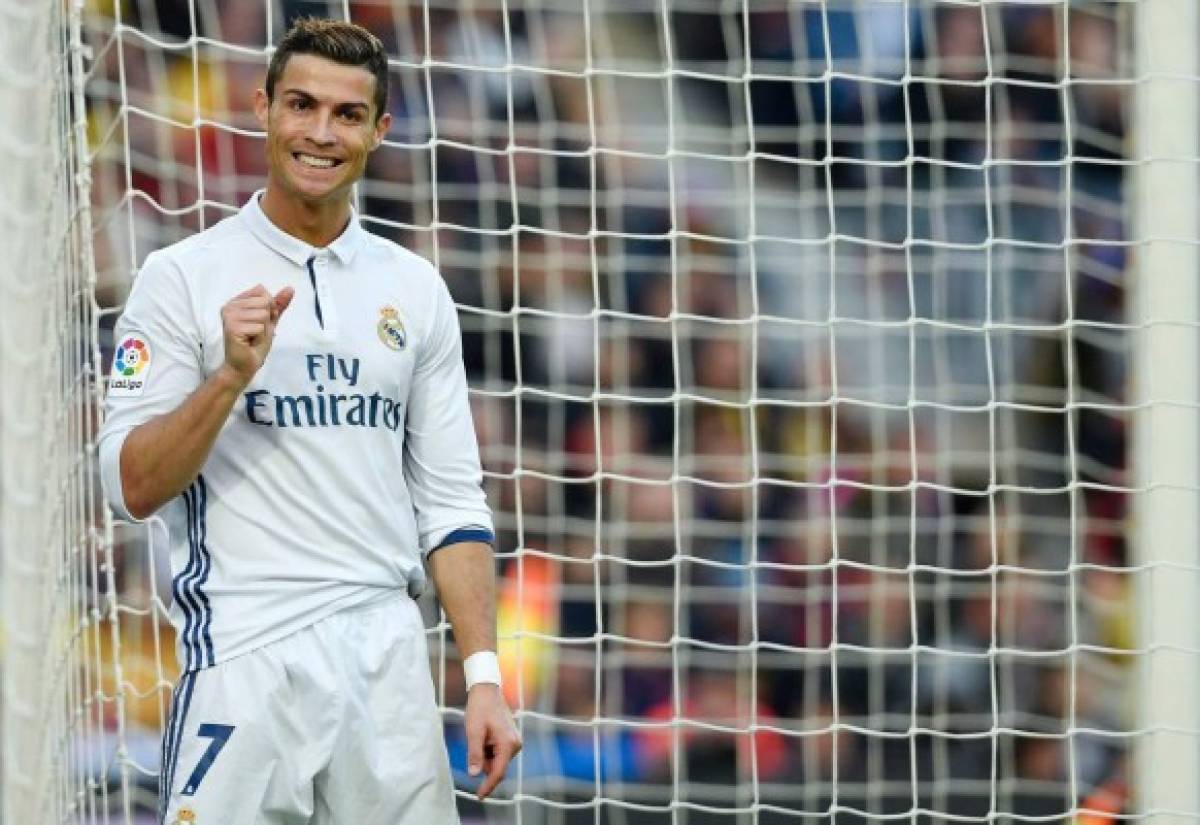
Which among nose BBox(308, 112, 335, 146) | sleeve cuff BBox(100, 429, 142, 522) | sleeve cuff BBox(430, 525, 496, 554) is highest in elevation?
nose BBox(308, 112, 335, 146)

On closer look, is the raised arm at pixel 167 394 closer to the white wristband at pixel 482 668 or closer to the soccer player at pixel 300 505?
the soccer player at pixel 300 505

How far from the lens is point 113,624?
11.7 ft

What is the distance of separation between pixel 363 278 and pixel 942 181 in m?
2.61

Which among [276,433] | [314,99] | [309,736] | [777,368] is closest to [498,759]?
[309,736]

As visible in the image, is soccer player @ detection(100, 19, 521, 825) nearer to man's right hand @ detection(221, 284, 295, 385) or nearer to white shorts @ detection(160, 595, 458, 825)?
white shorts @ detection(160, 595, 458, 825)

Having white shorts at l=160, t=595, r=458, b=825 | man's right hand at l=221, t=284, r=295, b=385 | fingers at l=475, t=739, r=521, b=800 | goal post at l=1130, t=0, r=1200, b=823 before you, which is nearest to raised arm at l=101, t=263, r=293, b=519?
man's right hand at l=221, t=284, r=295, b=385

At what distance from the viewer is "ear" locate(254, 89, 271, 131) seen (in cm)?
270

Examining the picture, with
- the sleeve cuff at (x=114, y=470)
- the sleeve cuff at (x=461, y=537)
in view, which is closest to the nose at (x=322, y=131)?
the sleeve cuff at (x=114, y=470)

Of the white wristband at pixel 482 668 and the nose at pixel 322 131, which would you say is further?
the white wristband at pixel 482 668

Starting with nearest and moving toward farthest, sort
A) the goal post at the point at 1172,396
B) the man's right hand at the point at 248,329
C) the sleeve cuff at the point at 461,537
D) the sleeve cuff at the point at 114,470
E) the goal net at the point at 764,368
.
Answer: the man's right hand at the point at 248,329
the sleeve cuff at the point at 114,470
the sleeve cuff at the point at 461,537
the goal post at the point at 1172,396
the goal net at the point at 764,368

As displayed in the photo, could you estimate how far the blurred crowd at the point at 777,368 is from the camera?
5.00m

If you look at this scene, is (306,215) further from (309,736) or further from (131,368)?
(309,736)

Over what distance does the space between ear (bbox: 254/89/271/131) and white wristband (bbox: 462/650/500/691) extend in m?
0.66

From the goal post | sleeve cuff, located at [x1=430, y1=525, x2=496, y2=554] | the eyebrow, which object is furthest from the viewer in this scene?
the goal post
